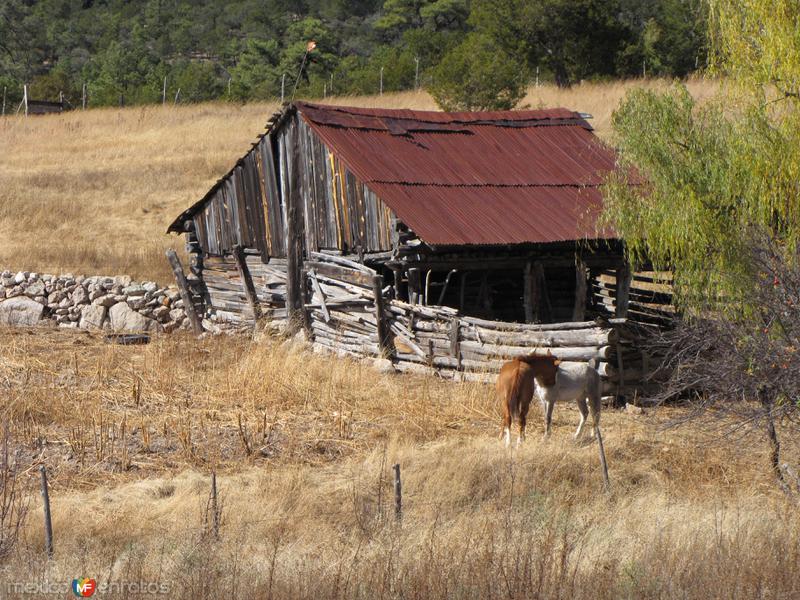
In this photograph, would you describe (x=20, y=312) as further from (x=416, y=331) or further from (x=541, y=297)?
(x=541, y=297)

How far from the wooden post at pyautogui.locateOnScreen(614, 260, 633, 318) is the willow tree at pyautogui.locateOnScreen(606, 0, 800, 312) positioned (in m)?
5.95

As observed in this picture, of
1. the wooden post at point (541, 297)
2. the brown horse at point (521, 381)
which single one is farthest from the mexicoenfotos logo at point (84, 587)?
the wooden post at point (541, 297)

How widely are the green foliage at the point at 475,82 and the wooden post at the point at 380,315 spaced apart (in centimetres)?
1779

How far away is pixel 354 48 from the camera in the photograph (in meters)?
76.9

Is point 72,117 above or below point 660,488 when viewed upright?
above

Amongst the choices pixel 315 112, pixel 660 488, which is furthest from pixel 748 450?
pixel 315 112

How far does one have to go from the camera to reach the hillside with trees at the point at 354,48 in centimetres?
4581

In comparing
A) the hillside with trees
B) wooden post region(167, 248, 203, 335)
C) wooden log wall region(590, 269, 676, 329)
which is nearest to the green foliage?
the hillside with trees

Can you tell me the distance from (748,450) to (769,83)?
4.37 m

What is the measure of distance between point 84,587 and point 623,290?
1415cm

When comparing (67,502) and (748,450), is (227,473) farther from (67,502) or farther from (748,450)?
(748,450)

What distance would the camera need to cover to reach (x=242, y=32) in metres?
87.4

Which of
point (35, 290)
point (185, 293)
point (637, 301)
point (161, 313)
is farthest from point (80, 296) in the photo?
point (637, 301)

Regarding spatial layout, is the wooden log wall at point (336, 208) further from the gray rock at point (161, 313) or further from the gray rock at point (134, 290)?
the gray rock at point (134, 290)
